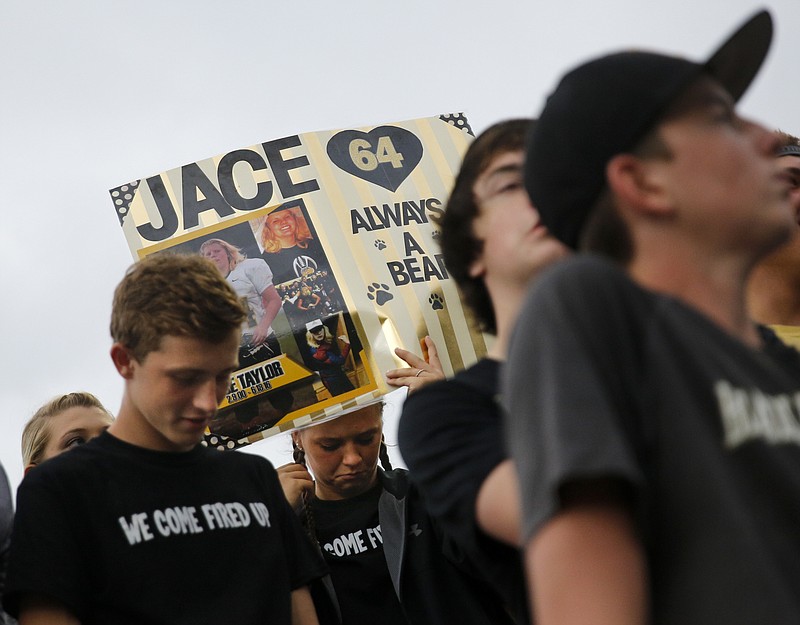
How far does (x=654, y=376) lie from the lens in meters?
1.08

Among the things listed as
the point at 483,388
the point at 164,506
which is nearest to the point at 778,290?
the point at 483,388

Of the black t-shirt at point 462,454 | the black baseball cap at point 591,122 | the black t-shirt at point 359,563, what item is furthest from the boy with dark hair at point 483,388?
the black t-shirt at point 359,563

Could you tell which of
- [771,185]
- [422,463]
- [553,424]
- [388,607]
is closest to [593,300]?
[553,424]

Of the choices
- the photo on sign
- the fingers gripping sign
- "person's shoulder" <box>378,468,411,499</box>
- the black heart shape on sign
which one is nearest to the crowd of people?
"person's shoulder" <box>378,468,411,499</box>

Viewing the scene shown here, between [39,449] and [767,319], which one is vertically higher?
[39,449]

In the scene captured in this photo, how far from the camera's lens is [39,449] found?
362 cm

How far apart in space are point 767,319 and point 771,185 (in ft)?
5.61

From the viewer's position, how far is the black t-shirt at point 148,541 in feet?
7.36

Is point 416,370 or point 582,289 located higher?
point 582,289

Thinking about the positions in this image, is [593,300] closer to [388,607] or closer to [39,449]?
[388,607]

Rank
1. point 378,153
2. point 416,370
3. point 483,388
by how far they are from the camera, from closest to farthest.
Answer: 1. point 483,388
2. point 416,370
3. point 378,153

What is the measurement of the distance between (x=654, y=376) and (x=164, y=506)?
162 cm

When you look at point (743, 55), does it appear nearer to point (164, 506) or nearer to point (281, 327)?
point (164, 506)

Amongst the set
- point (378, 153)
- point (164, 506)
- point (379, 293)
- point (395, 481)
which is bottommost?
point (395, 481)
